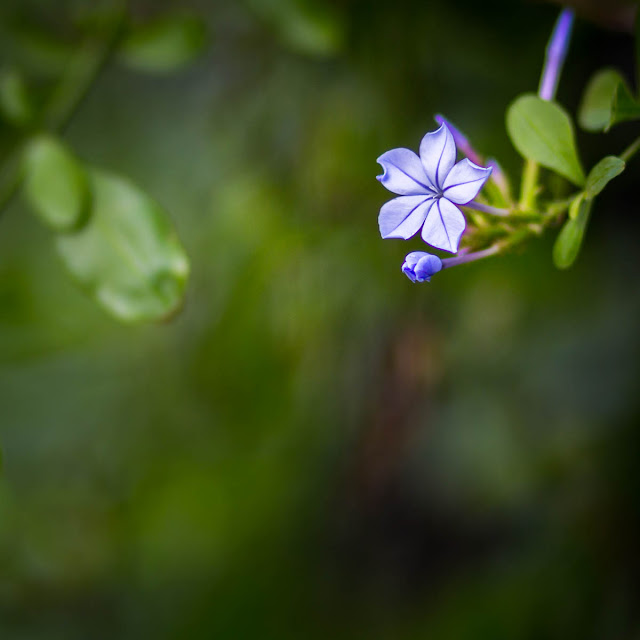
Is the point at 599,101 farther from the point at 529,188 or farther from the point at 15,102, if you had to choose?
the point at 15,102

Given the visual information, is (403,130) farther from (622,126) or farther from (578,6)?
(578,6)

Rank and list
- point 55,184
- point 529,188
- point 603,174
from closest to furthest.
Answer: point 603,174
point 529,188
point 55,184

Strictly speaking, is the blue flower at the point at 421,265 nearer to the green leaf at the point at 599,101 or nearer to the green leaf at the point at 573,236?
the green leaf at the point at 573,236

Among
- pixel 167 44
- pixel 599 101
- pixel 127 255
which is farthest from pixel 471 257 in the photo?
pixel 167 44

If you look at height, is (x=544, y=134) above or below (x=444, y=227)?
above

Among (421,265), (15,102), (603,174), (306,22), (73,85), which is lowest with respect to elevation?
(421,265)

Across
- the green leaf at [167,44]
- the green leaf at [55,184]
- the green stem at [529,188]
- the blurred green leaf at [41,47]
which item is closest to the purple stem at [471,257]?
the green stem at [529,188]
